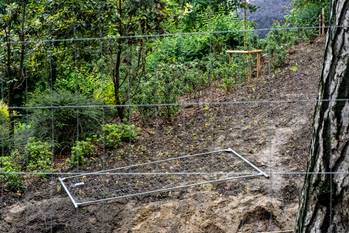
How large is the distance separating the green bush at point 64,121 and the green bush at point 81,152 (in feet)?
0.99

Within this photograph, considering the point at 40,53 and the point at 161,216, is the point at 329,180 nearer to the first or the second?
the point at 161,216

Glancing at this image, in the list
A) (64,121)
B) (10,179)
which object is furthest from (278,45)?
(10,179)

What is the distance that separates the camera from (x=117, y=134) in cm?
497

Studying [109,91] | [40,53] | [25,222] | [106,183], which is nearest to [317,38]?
[109,91]

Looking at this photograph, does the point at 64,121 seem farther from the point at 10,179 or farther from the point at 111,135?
the point at 10,179

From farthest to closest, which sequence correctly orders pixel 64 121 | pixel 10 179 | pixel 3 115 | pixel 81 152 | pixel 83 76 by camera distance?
pixel 83 76, pixel 3 115, pixel 64 121, pixel 81 152, pixel 10 179

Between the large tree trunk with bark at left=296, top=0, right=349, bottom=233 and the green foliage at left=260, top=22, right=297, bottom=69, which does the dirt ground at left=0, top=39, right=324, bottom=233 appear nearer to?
the green foliage at left=260, top=22, right=297, bottom=69

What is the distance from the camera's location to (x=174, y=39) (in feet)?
28.8

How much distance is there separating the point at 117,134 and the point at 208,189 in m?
1.23

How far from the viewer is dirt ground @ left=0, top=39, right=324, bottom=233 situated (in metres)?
3.81

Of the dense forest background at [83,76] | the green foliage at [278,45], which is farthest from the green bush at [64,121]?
the green foliage at [278,45]

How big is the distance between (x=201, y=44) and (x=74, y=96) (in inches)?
150

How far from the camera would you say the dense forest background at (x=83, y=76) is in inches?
197

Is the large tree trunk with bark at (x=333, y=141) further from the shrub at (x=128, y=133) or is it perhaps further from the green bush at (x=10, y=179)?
the shrub at (x=128, y=133)
